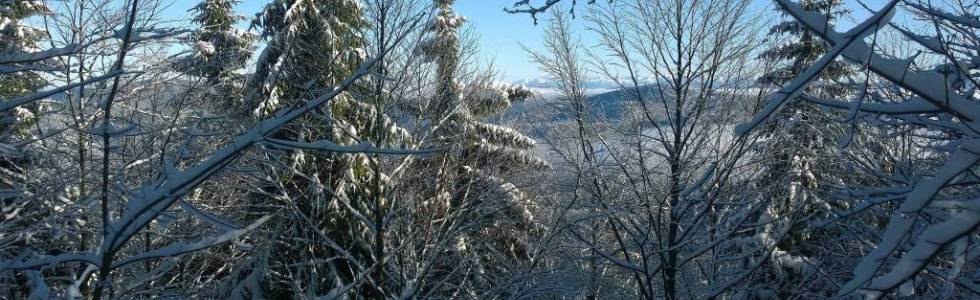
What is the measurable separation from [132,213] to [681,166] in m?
5.61

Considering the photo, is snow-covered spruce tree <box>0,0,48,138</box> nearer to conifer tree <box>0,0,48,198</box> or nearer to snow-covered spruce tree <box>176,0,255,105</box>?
conifer tree <box>0,0,48,198</box>

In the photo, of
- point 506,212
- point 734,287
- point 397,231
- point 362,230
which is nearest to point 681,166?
point 734,287

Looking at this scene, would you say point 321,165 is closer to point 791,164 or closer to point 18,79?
point 18,79

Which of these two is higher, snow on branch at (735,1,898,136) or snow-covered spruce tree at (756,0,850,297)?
snow on branch at (735,1,898,136)

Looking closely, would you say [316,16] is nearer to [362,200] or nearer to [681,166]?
[362,200]

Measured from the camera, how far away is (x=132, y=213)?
6.98 feet

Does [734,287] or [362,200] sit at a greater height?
[362,200]

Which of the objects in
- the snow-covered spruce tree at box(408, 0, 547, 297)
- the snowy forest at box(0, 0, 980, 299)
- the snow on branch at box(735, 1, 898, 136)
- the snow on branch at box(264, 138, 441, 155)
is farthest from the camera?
the snow-covered spruce tree at box(408, 0, 547, 297)

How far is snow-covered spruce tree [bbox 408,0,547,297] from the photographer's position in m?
9.55

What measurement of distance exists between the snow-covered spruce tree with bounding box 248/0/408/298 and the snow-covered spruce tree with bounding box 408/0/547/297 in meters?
1.06

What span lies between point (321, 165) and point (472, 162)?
3.36 metres

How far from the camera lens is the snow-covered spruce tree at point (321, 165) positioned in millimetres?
8344

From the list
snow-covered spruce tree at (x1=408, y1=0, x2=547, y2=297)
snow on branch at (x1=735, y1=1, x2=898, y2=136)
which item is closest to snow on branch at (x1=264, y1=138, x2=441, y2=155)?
snow on branch at (x1=735, y1=1, x2=898, y2=136)

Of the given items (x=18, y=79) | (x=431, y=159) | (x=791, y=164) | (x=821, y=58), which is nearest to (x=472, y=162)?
(x=431, y=159)
